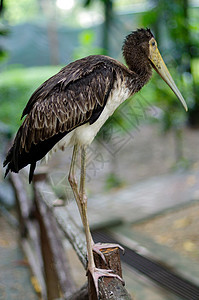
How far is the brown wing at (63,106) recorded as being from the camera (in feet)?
6.34

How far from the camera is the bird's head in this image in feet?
6.67

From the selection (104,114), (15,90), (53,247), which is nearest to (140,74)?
(104,114)

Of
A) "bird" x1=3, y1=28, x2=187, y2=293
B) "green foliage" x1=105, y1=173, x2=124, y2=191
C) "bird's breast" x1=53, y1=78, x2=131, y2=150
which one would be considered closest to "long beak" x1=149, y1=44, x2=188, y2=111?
"bird" x1=3, y1=28, x2=187, y2=293

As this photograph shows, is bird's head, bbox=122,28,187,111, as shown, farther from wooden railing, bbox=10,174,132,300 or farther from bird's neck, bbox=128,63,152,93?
wooden railing, bbox=10,174,132,300

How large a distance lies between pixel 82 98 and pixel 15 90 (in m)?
9.24

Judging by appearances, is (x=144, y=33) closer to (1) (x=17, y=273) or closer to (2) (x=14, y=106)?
(1) (x=17, y=273)

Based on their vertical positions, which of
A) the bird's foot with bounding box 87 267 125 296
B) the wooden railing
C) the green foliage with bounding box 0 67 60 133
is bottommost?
the green foliage with bounding box 0 67 60 133

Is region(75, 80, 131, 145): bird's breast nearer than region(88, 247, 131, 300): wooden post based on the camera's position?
No

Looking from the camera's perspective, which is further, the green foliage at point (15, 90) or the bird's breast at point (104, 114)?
the green foliage at point (15, 90)

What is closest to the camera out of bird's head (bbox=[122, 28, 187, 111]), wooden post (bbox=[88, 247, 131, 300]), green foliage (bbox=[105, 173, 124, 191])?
wooden post (bbox=[88, 247, 131, 300])

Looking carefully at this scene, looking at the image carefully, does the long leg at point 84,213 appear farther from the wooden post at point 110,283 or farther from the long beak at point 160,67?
the long beak at point 160,67

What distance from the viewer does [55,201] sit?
273 centimetres

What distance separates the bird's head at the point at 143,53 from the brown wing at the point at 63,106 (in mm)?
183

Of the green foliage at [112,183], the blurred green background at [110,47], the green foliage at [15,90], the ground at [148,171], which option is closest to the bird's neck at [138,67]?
the ground at [148,171]
